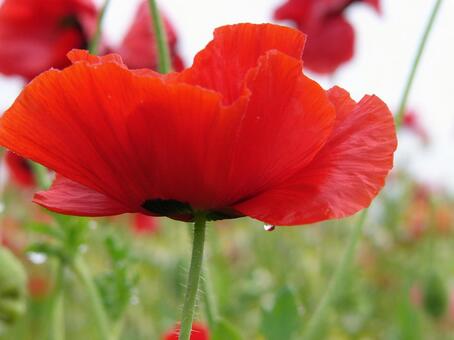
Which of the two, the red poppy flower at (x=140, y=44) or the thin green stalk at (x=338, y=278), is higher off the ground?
the red poppy flower at (x=140, y=44)

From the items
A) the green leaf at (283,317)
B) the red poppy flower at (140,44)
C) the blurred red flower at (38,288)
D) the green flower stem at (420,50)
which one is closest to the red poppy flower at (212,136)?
the green leaf at (283,317)

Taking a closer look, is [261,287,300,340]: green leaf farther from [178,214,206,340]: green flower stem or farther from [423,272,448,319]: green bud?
[423,272,448,319]: green bud

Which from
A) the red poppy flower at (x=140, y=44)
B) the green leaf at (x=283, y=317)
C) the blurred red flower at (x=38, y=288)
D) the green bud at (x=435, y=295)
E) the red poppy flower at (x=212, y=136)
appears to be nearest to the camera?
the red poppy flower at (x=212, y=136)

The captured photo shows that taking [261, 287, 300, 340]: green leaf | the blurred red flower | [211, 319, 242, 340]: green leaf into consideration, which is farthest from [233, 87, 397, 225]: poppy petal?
the blurred red flower

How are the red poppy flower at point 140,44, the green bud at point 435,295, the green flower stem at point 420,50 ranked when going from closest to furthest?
the green flower stem at point 420,50 → the red poppy flower at point 140,44 → the green bud at point 435,295

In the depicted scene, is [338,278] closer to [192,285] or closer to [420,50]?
[420,50]

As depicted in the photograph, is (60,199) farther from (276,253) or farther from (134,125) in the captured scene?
(276,253)

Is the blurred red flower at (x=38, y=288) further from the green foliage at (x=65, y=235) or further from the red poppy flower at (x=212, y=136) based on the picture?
the red poppy flower at (x=212, y=136)
